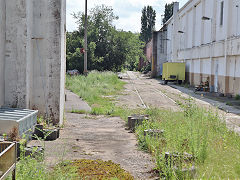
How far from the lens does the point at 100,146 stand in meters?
8.07

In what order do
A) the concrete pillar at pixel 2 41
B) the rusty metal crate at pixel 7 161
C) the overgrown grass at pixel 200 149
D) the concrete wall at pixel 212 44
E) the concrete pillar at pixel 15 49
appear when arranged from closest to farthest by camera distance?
the rusty metal crate at pixel 7 161 → the overgrown grass at pixel 200 149 → the concrete pillar at pixel 2 41 → the concrete pillar at pixel 15 49 → the concrete wall at pixel 212 44

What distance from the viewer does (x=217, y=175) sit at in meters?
5.09

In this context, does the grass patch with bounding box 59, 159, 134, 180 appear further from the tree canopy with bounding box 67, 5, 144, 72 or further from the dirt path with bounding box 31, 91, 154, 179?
the tree canopy with bounding box 67, 5, 144, 72

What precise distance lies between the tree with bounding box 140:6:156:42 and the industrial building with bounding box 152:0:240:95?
4624cm

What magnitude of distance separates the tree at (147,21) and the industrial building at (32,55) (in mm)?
82338

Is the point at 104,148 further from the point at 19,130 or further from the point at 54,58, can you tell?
the point at 54,58

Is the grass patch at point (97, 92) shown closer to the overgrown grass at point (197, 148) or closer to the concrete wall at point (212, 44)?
the overgrown grass at point (197, 148)

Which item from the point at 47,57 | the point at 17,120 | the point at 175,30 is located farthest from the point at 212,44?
the point at 17,120

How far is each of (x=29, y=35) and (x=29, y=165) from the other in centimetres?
505

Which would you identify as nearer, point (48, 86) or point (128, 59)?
point (48, 86)

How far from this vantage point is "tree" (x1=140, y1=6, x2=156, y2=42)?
9025 cm

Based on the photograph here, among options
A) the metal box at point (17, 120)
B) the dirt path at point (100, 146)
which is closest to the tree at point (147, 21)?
the dirt path at point (100, 146)

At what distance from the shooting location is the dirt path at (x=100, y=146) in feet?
21.6

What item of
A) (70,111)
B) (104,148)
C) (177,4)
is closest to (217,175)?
(104,148)
